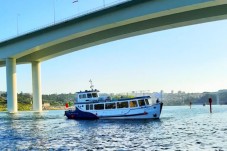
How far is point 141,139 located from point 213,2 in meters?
29.3

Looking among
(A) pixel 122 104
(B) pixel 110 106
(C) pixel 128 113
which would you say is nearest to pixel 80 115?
(B) pixel 110 106

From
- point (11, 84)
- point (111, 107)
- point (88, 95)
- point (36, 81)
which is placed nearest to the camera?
point (111, 107)

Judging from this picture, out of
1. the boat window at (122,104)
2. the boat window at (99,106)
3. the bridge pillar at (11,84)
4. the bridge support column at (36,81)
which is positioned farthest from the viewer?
the bridge support column at (36,81)

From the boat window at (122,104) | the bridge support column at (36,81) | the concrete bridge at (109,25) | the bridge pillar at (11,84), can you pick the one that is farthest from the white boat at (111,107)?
the bridge support column at (36,81)

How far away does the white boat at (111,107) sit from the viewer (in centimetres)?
4903

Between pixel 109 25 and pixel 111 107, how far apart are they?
51.8ft

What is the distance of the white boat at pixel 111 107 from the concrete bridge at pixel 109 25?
13507 mm

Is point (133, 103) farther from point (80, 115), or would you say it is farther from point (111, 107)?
point (80, 115)

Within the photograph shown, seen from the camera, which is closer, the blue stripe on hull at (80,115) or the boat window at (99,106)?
the boat window at (99,106)

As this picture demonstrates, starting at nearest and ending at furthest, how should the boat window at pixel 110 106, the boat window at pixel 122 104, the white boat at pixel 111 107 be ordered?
the white boat at pixel 111 107, the boat window at pixel 122 104, the boat window at pixel 110 106

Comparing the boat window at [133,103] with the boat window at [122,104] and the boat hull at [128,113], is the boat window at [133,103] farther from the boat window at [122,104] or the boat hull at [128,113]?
the boat window at [122,104]

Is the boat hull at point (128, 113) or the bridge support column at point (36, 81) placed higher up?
the bridge support column at point (36, 81)

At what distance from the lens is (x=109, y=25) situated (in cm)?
6122

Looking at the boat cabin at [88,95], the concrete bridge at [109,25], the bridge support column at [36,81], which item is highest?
the concrete bridge at [109,25]
